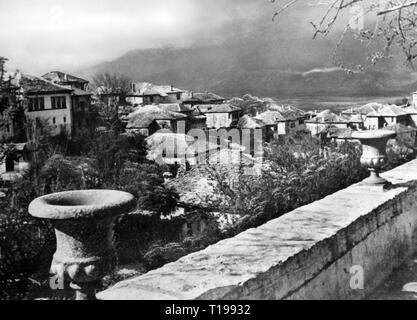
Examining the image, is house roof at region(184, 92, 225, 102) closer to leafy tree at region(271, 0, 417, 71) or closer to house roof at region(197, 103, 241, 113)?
house roof at region(197, 103, 241, 113)

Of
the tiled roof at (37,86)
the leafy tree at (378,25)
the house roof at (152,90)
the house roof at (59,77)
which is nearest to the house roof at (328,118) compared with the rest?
the house roof at (152,90)

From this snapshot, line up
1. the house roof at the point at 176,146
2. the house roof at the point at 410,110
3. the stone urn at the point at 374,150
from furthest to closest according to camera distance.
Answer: the house roof at the point at 410,110
the house roof at the point at 176,146
the stone urn at the point at 374,150

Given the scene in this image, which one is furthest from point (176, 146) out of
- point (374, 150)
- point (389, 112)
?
point (389, 112)

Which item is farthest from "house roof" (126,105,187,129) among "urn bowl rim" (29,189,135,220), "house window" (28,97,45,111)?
"urn bowl rim" (29,189,135,220)

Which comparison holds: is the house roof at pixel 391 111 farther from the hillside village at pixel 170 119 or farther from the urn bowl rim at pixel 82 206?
the urn bowl rim at pixel 82 206

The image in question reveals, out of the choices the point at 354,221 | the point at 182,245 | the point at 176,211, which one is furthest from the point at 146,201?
the point at 354,221

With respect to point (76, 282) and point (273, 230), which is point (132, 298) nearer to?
point (76, 282)

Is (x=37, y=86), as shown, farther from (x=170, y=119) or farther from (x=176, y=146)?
(x=176, y=146)
